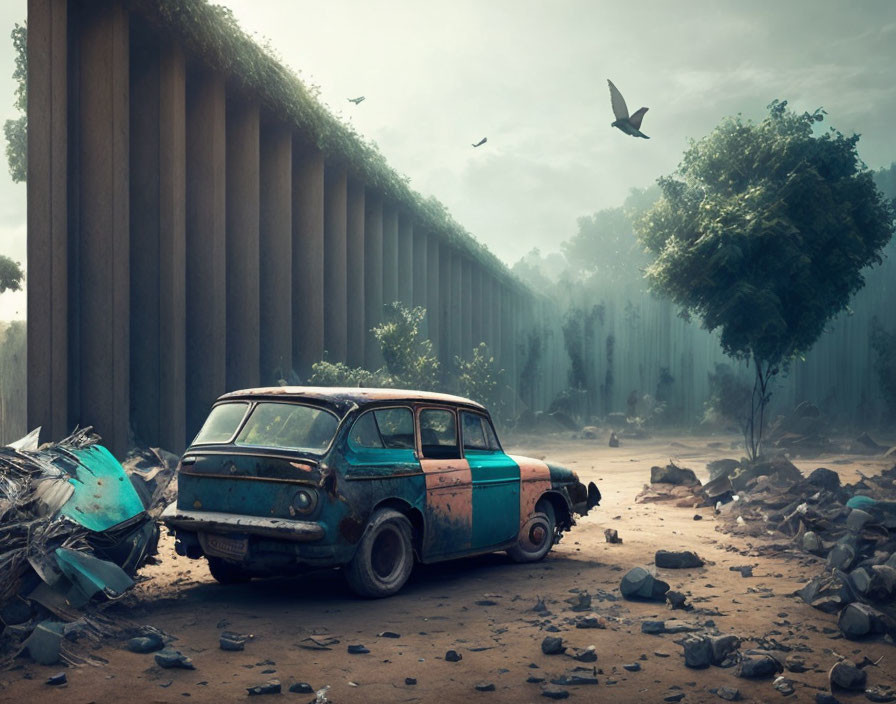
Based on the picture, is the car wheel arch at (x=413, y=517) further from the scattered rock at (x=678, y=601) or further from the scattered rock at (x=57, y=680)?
the scattered rock at (x=57, y=680)

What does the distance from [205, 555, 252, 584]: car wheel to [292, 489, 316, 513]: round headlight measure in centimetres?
125

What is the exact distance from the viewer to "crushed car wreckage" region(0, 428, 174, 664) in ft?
17.3

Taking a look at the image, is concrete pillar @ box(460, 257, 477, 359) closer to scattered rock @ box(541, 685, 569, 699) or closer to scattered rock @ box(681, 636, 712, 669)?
scattered rock @ box(681, 636, 712, 669)

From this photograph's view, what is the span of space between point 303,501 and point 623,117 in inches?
283

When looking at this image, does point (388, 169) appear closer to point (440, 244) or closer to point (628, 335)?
point (440, 244)

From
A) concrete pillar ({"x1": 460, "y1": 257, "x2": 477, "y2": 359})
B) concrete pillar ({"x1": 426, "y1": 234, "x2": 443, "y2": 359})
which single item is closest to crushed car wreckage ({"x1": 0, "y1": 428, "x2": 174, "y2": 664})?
concrete pillar ({"x1": 426, "y1": 234, "x2": 443, "y2": 359})

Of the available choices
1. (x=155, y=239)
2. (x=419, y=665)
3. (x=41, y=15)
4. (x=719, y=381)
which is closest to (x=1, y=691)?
(x=419, y=665)

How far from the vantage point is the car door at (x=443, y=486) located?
695 cm

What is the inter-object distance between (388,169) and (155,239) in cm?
1125

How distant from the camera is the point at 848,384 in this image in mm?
34281

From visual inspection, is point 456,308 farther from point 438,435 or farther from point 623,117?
point 438,435

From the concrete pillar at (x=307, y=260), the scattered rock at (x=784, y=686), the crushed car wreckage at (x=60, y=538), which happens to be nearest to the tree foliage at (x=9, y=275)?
the concrete pillar at (x=307, y=260)

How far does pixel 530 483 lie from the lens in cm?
814

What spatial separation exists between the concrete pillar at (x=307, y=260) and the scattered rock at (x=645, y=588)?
43.2 feet
